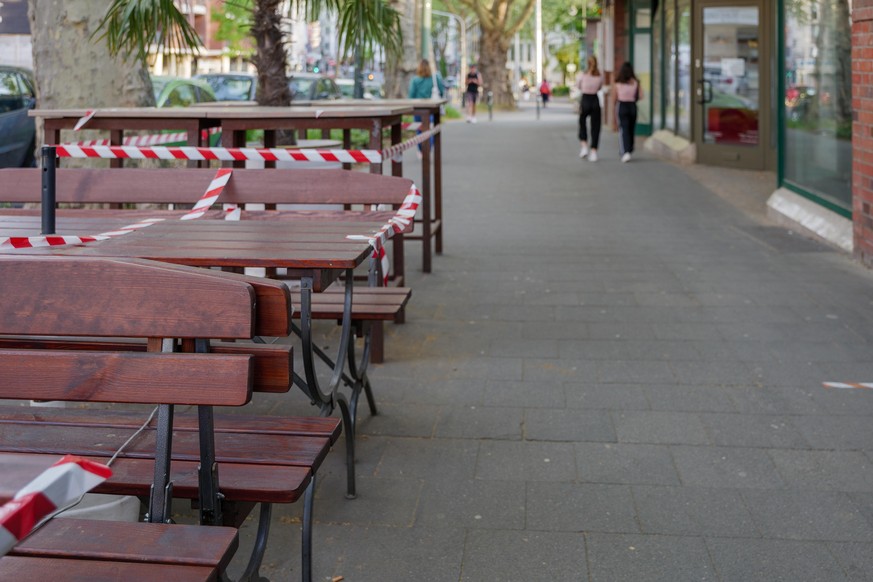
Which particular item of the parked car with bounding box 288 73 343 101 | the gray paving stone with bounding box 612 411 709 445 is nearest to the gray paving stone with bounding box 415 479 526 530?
the gray paving stone with bounding box 612 411 709 445

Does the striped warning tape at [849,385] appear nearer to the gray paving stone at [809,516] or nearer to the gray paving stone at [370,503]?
the gray paving stone at [809,516]

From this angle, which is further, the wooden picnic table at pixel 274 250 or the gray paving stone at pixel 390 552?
the wooden picnic table at pixel 274 250

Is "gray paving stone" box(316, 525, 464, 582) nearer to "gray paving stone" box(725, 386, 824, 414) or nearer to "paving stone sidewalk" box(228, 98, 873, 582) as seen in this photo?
"paving stone sidewalk" box(228, 98, 873, 582)

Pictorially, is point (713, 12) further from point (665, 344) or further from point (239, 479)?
point (239, 479)

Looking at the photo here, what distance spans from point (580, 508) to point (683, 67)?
16.4 metres

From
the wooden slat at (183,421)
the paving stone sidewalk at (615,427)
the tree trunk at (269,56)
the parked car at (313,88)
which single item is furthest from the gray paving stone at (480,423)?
the parked car at (313,88)

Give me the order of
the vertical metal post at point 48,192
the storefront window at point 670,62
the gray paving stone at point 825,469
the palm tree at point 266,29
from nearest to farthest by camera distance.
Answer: the gray paving stone at point 825,469, the vertical metal post at point 48,192, the palm tree at point 266,29, the storefront window at point 670,62

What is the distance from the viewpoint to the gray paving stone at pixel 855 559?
3.46 metres

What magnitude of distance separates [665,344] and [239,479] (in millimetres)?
3934

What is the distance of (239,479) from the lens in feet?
9.59

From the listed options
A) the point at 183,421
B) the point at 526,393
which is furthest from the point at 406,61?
the point at 183,421

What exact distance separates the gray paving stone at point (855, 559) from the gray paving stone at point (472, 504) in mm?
953

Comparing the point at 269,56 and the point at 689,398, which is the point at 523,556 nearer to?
the point at 689,398

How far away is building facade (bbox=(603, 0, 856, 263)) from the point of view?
31.9 feet
